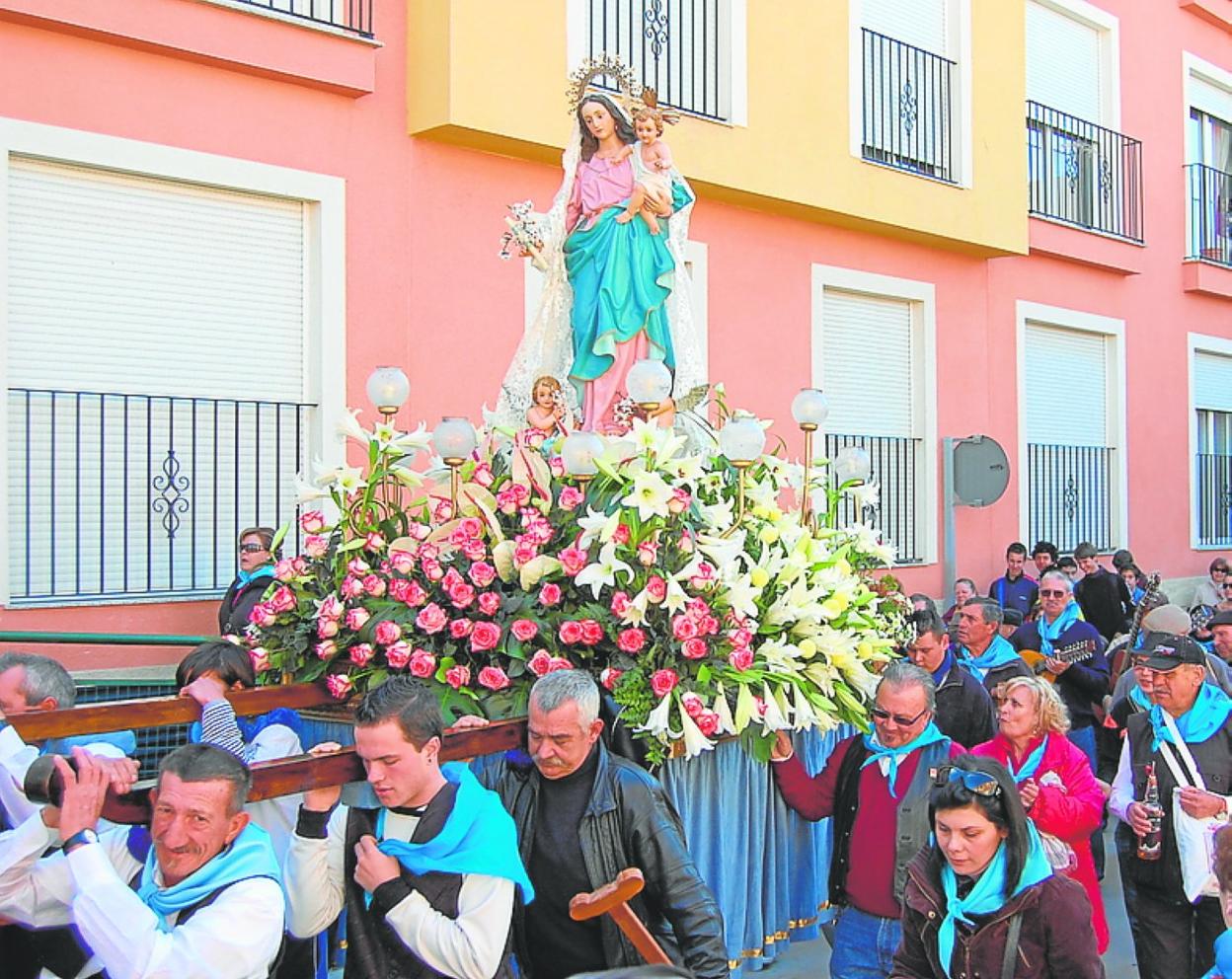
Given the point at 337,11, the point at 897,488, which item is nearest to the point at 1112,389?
the point at 897,488

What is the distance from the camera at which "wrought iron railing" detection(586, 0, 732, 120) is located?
1015 centimetres

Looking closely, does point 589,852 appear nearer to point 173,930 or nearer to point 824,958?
point 173,930

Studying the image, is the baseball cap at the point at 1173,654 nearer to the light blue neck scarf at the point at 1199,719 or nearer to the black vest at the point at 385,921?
the light blue neck scarf at the point at 1199,719

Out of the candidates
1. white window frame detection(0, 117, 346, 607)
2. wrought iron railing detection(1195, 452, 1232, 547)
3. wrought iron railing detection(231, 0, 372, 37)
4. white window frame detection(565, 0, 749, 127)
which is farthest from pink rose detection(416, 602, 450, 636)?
wrought iron railing detection(1195, 452, 1232, 547)

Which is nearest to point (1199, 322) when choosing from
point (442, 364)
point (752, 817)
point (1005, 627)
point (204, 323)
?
point (1005, 627)

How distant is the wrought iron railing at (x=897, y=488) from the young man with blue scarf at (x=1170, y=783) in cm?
718

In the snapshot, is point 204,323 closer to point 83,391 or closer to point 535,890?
point 83,391

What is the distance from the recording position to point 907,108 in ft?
40.9

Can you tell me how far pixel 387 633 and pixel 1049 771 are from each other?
2.08 meters

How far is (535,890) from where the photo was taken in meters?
3.63

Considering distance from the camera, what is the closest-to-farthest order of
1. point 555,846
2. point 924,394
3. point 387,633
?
point 555,846, point 387,633, point 924,394

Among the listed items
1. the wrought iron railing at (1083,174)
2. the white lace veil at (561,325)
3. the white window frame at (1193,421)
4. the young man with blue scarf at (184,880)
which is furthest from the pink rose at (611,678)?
the white window frame at (1193,421)

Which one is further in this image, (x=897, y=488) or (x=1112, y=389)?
(x=1112, y=389)

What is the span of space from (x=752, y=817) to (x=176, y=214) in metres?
5.10
